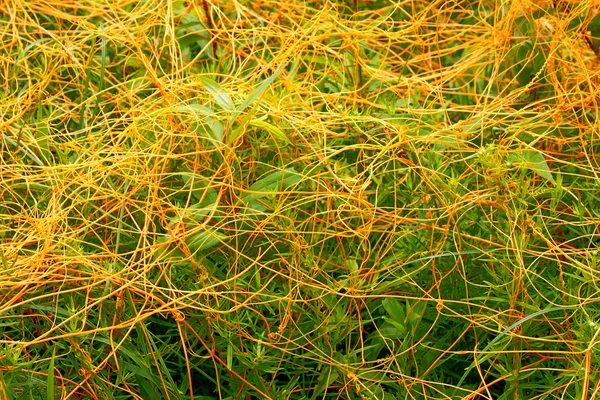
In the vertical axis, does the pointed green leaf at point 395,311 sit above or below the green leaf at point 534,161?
below

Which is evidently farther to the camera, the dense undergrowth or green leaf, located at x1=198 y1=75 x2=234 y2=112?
green leaf, located at x1=198 y1=75 x2=234 y2=112

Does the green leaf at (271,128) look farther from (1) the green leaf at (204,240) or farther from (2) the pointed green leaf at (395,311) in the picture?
(2) the pointed green leaf at (395,311)

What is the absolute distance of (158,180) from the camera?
2.17 metres

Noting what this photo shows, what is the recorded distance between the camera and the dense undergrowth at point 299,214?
1.88 metres

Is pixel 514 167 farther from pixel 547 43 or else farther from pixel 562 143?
pixel 547 43

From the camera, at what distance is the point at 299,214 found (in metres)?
2.17

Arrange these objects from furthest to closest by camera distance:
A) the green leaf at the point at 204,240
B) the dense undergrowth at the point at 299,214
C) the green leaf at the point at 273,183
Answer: the green leaf at the point at 273,183 < the green leaf at the point at 204,240 < the dense undergrowth at the point at 299,214

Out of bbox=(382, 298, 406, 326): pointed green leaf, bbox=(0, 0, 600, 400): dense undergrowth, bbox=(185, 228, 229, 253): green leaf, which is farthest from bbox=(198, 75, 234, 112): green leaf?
bbox=(382, 298, 406, 326): pointed green leaf

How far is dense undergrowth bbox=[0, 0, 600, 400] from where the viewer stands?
1.88 m

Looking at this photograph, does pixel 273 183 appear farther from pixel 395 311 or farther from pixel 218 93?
pixel 395 311

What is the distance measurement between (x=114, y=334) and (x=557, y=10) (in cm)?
157

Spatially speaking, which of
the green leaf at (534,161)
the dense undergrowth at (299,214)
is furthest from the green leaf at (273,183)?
the green leaf at (534,161)

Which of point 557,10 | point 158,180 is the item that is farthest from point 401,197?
point 557,10

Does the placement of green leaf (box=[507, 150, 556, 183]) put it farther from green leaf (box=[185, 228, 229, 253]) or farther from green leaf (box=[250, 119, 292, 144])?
green leaf (box=[185, 228, 229, 253])
